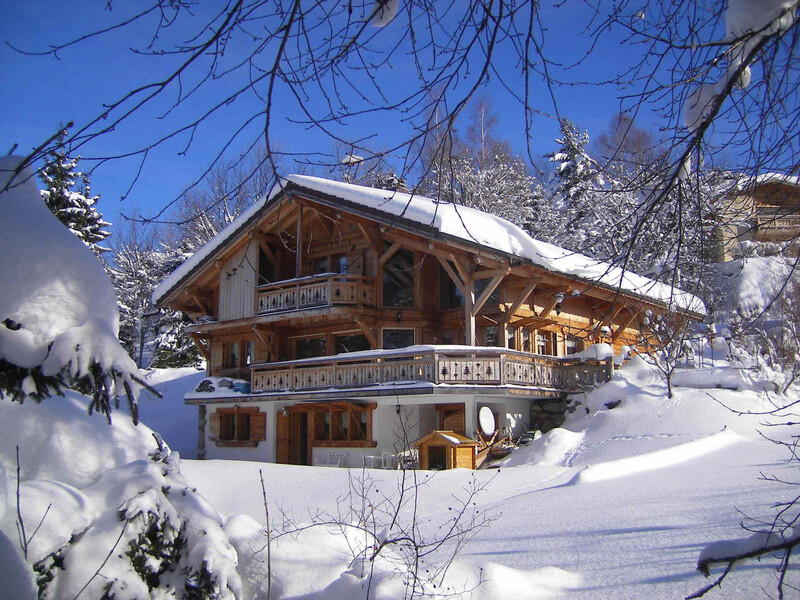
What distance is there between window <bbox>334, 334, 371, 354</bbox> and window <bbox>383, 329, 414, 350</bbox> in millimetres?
716

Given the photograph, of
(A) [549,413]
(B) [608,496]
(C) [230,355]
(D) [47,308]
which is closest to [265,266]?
(C) [230,355]

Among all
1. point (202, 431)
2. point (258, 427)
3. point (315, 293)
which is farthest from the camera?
point (202, 431)

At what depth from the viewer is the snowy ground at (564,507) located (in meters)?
5.62

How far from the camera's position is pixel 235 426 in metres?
23.6

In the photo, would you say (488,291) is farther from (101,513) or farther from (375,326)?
(101,513)

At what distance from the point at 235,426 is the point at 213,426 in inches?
30.3

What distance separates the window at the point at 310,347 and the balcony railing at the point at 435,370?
65.2 inches

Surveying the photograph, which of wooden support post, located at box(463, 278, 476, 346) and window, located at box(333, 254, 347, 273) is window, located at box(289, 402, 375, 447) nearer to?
wooden support post, located at box(463, 278, 476, 346)

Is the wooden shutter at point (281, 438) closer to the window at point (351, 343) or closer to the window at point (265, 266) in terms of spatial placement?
the window at point (351, 343)

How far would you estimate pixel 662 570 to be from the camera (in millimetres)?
5941

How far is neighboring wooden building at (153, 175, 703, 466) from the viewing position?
18297mm

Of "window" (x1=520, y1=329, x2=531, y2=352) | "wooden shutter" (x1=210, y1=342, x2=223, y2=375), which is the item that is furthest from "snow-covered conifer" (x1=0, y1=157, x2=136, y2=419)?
"wooden shutter" (x1=210, y1=342, x2=223, y2=375)

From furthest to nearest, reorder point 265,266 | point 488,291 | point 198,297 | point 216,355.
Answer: point 216,355 < point 198,297 < point 265,266 < point 488,291

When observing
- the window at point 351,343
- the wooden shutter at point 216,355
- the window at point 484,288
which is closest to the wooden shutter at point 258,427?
the window at point 351,343
